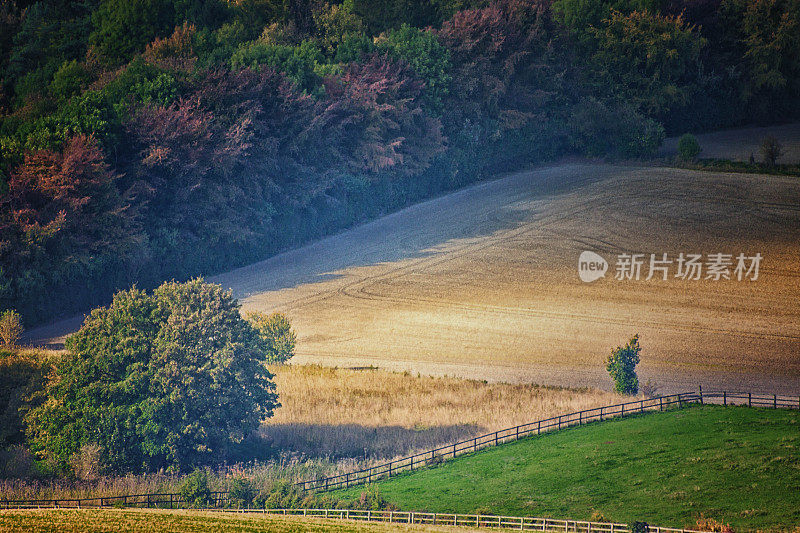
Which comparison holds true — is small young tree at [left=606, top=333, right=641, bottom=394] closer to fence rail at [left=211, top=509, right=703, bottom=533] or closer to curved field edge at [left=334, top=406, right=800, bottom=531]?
curved field edge at [left=334, top=406, right=800, bottom=531]

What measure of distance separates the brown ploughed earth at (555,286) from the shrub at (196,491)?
2001 centimetres

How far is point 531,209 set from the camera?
94188 millimetres

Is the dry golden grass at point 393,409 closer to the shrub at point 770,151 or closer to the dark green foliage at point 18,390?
the dark green foliage at point 18,390

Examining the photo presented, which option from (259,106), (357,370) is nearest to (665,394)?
(357,370)

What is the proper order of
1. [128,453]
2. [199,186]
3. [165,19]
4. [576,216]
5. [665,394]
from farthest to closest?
1. [165,19]
2. [576,216]
3. [199,186]
4. [665,394]
5. [128,453]

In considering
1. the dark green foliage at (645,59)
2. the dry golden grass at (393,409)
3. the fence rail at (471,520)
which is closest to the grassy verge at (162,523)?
the fence rail at (471,520)

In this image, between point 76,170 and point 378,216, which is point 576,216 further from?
point 76,170

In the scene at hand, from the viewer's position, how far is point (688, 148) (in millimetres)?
101938

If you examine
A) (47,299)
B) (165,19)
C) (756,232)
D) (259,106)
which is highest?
(165,19)

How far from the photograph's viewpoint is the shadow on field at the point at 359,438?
50156mm

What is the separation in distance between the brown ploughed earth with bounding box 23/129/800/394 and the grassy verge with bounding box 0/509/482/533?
77.4ft

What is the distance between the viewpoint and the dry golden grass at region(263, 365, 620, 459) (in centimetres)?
5125

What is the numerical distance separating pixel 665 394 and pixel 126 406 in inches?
1189

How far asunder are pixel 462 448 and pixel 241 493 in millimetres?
11909
